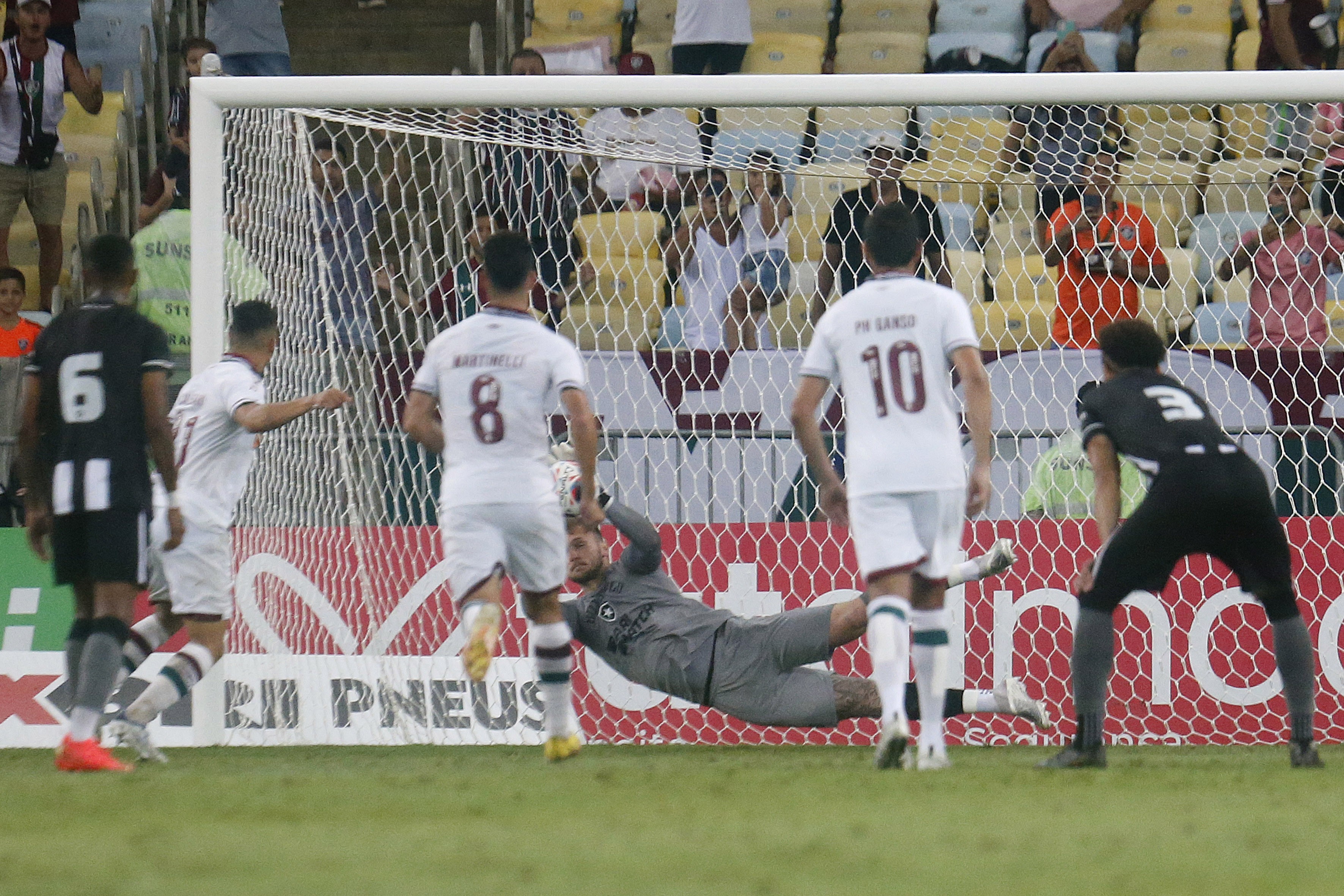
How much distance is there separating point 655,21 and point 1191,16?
381 cm

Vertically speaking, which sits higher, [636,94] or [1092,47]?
[1092,47]

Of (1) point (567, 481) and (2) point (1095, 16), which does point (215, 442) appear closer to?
(1) point (567, 481)

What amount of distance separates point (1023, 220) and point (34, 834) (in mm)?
6388

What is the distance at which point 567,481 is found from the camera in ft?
24.0

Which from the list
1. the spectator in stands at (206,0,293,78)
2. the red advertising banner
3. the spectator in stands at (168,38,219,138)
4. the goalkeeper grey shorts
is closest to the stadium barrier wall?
the red advertising banner

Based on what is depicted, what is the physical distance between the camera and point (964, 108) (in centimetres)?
Result: 939

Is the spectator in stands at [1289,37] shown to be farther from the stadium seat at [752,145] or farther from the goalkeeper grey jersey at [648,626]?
the goalkeeper grey jersey at [648,626]

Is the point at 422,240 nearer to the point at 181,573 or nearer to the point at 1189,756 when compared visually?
the point at 181,573

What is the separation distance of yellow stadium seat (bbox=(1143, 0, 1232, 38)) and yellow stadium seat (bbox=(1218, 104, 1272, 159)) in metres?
3.09

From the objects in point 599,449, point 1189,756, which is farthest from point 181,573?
point 1189,756

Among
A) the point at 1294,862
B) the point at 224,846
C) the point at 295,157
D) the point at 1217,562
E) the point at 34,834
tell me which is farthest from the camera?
the point at 295,157

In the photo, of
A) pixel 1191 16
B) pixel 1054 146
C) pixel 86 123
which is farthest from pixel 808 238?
pixel 86 123

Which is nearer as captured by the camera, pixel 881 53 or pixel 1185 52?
pixel 1185 52

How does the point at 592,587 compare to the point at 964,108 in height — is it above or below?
below
